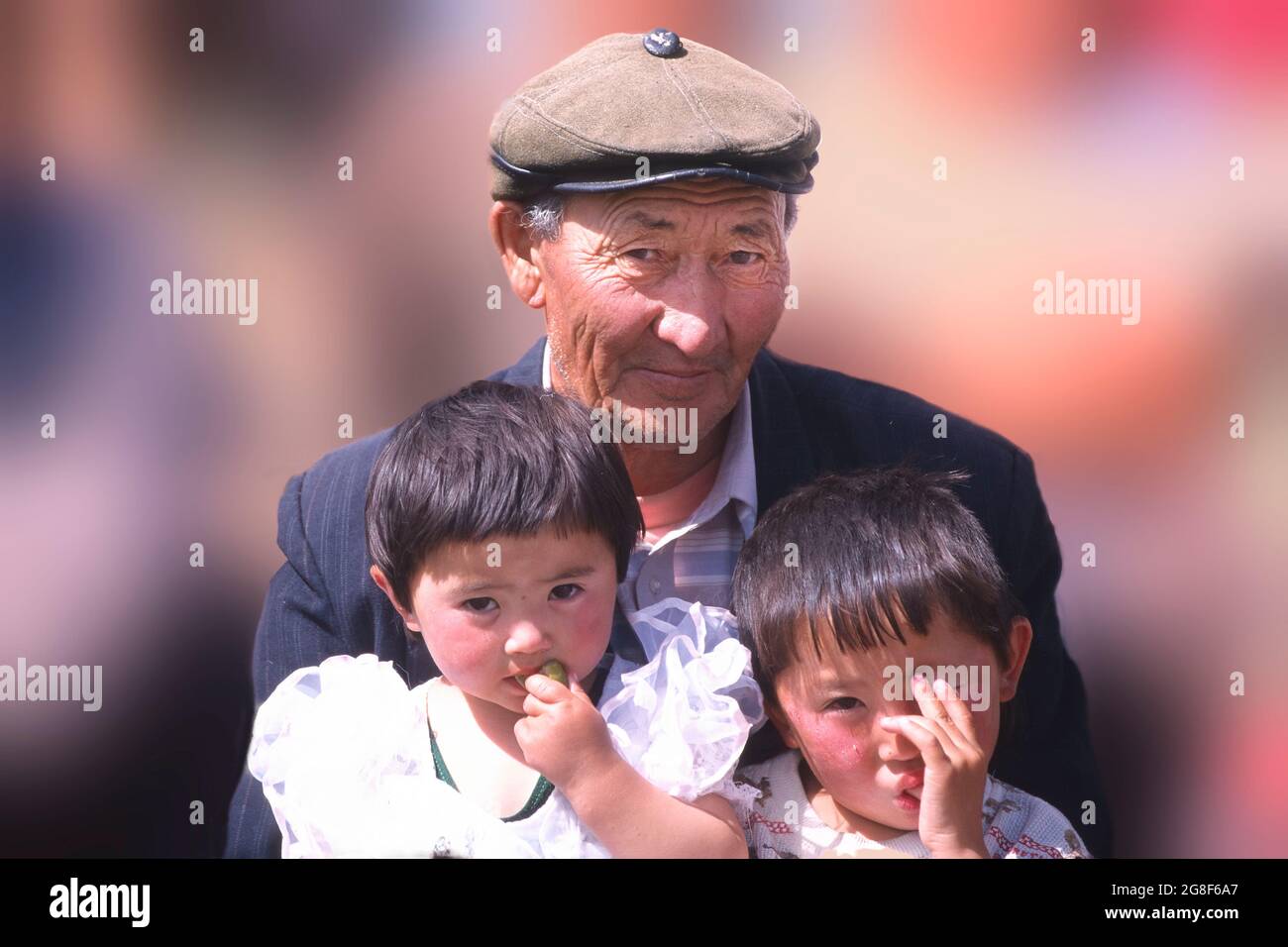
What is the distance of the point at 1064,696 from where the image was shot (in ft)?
9.18

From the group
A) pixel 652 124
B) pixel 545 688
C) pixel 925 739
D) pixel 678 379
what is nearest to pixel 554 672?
pixel 545 688

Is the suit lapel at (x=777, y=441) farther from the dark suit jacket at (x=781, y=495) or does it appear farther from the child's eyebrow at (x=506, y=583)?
the child's eyebrow at (x=506, y=583)

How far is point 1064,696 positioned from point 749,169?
1253 mm

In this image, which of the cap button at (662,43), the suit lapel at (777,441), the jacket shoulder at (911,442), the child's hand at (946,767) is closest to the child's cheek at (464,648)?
the child's hand at (946,767)

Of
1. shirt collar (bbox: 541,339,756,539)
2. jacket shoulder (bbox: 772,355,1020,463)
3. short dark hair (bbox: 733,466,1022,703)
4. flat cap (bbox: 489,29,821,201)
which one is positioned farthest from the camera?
jacket shoulder (bbox: 772,355,1020,463)

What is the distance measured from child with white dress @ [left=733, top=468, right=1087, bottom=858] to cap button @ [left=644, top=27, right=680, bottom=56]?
85 centimetres

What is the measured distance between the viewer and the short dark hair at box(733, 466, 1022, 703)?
2143 millimetres

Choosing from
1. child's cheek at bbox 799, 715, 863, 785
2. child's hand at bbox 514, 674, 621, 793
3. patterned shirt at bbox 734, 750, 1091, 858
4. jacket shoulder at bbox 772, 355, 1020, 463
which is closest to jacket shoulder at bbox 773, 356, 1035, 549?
jacket shoulder at bbox 772, 355, 1020, 463

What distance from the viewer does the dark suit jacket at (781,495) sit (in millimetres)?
2568

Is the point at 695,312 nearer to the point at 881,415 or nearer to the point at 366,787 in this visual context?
the point at 881,415

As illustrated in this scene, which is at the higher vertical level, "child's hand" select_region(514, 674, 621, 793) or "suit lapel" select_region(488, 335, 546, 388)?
"suit lapel" select_region(488, 335, 546, 388)

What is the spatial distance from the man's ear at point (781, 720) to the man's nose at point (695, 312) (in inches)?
25.0

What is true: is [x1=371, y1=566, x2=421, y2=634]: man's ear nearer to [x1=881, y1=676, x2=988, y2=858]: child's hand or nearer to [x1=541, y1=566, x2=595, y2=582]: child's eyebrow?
[x1=541, y1=566, x2=595, y2=582]: child's eyebrow
